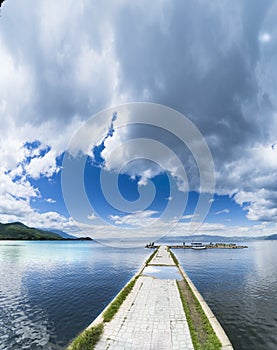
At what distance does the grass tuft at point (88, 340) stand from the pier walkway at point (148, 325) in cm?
23

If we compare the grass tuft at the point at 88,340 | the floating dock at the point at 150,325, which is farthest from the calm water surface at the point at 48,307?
the floating dock at the point at 150,325

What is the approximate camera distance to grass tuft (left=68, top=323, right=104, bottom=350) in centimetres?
888

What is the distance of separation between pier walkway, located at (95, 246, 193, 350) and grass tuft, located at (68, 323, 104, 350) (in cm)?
23

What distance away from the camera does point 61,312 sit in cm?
1680

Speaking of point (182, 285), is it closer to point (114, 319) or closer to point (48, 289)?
point (114, 319)

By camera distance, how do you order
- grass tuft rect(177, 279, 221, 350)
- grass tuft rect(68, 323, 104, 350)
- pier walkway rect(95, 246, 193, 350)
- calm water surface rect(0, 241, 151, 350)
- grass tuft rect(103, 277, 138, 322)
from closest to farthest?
grass tuft rect(68, 323, 104, 350) < grass tuft rect(177, 279, 221, 350) < pier walkway rect(95, 246, 193, 350) < grass tuft rect(103, 277, 138, 322) < calm water surface rect(0, 241, 151, 350)

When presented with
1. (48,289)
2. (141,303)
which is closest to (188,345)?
(141,303)

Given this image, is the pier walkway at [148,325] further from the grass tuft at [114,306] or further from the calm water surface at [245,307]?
the calm water surface at [245,307]

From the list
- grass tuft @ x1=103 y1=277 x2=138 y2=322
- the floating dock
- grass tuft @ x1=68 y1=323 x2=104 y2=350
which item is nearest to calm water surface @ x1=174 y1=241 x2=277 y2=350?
the floating dock

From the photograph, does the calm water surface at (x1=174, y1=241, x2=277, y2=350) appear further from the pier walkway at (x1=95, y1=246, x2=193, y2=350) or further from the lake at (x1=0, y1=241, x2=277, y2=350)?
the pier walkway at (x1=95, y1=246, x2=193, y2=350)

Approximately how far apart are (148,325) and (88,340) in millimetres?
3307

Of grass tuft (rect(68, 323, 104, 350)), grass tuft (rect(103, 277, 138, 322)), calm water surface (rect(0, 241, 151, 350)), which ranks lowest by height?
calm water surface (rect(0, 241, 151, 350))

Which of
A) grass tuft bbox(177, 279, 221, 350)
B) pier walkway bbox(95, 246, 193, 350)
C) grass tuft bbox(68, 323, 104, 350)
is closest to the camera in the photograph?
grass tuft bbox(68, 323, 104, 350)

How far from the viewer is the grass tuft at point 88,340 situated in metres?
8.88
